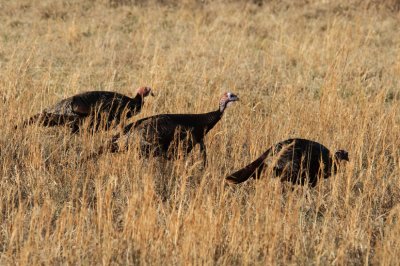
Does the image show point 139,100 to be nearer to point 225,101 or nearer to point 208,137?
point 208,137

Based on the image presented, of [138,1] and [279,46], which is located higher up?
[138,1]

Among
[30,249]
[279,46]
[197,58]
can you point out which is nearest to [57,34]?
[197,58]

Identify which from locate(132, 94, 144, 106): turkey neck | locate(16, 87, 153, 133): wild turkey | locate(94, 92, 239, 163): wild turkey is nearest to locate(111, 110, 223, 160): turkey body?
locate(94, 92, 239, 163): wild turkey

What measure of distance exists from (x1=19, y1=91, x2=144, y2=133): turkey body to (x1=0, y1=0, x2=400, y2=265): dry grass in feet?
0.44

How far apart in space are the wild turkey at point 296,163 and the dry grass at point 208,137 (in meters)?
0.13

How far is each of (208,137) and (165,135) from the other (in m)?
0.94

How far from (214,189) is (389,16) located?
10.3m

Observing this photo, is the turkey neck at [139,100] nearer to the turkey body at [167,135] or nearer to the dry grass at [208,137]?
the dry grass at [208,137]

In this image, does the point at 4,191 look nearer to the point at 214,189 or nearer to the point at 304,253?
the point at 214,189

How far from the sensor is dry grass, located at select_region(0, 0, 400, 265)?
4.34m

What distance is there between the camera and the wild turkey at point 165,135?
5930mm

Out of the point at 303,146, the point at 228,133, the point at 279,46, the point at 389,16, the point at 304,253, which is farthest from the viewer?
the point at 389,16

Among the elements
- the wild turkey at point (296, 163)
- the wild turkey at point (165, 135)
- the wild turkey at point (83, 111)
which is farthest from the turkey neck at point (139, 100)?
the wild turkey at point (296, 163)

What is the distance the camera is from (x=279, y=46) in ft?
37.5
